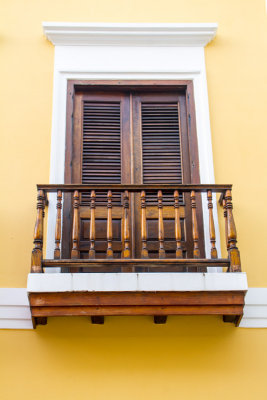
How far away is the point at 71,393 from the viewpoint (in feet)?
17.3

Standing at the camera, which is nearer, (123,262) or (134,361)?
(123,262)

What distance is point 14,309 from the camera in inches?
219

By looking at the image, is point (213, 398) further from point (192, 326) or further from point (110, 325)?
point (110, 325)

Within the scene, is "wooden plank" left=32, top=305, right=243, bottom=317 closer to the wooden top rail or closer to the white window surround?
the wooden top rail

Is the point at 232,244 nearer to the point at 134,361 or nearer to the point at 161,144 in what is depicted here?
the point at 134,361

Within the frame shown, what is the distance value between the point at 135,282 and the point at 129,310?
0.27 m

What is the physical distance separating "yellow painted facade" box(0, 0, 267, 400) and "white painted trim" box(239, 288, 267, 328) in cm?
9

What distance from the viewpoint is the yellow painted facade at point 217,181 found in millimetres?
5340

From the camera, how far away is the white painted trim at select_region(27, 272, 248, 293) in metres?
5.14
